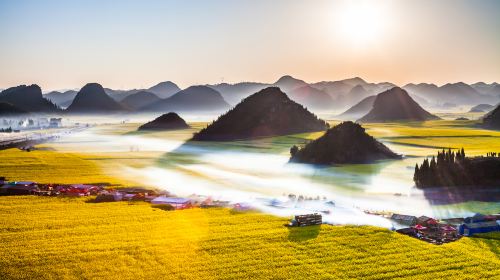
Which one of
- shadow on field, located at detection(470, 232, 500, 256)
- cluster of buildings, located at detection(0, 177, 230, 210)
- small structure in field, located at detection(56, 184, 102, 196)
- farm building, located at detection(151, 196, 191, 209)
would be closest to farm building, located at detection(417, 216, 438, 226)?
shadow on field, located at detection(470, 232, 500, 256)

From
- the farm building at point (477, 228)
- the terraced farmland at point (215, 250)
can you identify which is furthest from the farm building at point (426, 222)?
the terraced farmland at point (215, 250)

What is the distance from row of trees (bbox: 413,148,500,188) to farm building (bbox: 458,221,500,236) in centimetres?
3494

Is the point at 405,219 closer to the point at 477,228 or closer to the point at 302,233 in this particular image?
the point at 477,228

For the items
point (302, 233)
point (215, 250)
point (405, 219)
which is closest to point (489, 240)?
point (405, 219)

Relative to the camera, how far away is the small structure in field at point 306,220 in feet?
174

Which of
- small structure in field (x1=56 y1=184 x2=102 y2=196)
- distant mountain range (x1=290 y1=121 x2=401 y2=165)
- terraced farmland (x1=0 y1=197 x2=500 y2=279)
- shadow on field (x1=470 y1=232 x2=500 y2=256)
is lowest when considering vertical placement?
shadow on field (x1=470 y1=232 x2=500 y2=256)

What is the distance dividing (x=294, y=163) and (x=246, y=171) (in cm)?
2137

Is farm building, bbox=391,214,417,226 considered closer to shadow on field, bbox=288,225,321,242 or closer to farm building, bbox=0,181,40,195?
shadow on field, bbox=288,225,321,242

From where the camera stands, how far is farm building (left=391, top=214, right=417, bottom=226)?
55.0 meters

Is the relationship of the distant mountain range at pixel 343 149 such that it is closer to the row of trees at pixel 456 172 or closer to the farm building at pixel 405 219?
the row of trees at pixel 456 172

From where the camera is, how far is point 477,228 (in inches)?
2076

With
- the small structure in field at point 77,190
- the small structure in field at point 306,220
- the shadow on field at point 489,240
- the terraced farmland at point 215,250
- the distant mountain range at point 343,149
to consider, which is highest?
the distant mountain range at point 343,149

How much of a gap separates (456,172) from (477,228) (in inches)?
1654

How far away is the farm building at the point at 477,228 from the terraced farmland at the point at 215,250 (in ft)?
4.86
